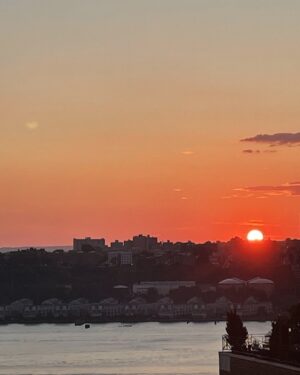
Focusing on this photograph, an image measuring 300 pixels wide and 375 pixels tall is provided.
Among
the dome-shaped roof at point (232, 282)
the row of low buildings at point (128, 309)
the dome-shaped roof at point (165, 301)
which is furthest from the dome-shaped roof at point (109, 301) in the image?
the dome-shaped roof at point (232, 282)

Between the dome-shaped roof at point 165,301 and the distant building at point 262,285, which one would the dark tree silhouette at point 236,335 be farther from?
the distant building at point 262,285

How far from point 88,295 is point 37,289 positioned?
6132 millimetres

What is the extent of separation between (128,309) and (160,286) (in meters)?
16.6

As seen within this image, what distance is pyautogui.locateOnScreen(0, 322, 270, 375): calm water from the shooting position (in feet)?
191

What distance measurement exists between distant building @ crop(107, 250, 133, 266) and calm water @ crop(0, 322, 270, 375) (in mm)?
39887

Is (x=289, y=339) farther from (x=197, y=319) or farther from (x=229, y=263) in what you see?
(x=229, y=263)

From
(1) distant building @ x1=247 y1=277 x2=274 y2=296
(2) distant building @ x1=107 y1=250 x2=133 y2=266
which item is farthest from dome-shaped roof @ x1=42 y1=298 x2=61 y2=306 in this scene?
(2) distant building @ x1=107 y1=250 x2=133 y2=266

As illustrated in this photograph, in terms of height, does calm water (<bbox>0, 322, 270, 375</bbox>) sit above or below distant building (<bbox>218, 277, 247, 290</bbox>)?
below

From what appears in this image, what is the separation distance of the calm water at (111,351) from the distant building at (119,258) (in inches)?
1570

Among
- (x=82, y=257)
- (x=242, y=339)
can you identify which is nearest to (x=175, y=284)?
(x=82, y=257)

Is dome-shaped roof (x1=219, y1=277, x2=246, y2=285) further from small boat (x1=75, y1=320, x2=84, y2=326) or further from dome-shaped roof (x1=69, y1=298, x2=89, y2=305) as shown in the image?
small boat (x1=75, y1=320, x2=84, y2=326)

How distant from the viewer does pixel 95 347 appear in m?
76.3

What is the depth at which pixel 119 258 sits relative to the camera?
152 meters

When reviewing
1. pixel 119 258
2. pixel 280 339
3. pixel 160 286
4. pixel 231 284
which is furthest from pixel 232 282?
pixel 280 339
